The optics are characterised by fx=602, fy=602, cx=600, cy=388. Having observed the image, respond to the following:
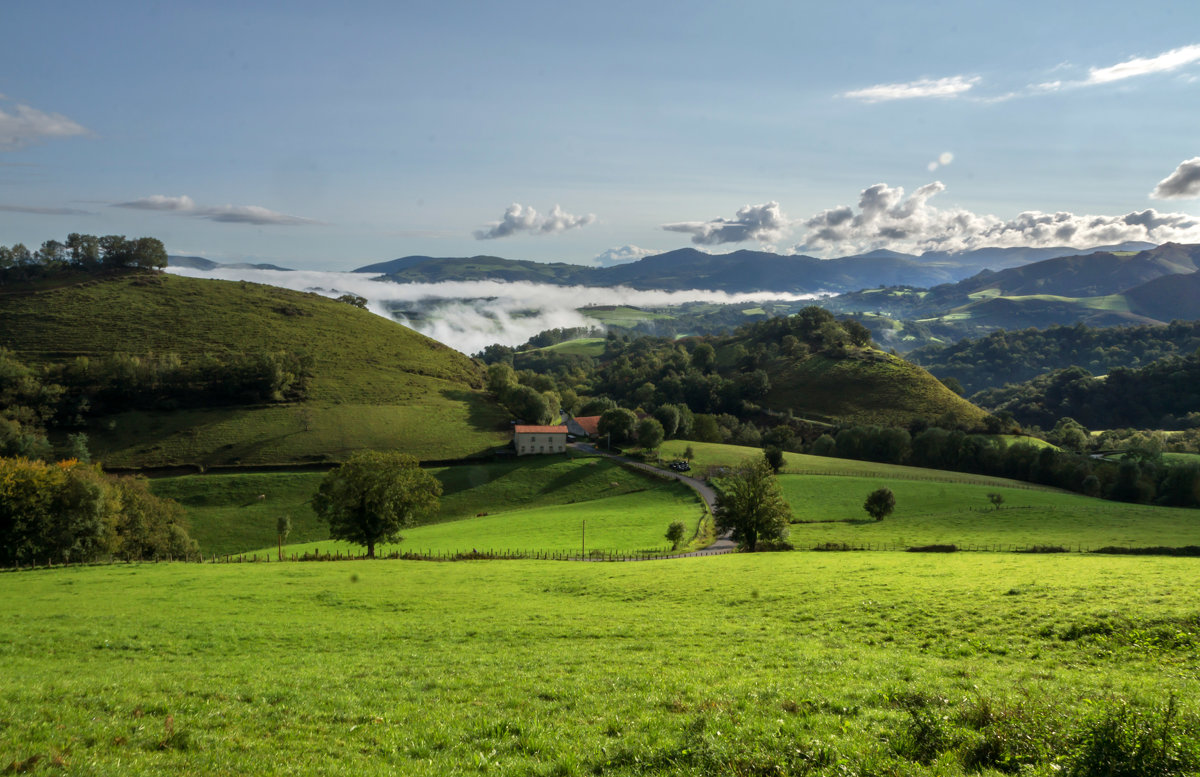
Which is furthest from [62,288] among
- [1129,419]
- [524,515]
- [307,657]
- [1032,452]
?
[1129,419]

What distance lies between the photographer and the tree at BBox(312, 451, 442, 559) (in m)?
53.9

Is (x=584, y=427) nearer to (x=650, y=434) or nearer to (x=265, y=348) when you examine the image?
(x=650, y=434)

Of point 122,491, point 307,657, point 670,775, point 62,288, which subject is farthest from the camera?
point 62,288

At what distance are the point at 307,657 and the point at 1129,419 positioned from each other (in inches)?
9952

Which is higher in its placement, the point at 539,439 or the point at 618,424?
the point at 618,424

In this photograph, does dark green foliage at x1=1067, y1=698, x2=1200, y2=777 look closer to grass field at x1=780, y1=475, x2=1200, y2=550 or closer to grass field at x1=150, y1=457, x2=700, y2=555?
grass field at x1=780, y1=475, x2=1200, y2=550

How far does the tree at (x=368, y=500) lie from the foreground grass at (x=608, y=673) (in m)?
19.5

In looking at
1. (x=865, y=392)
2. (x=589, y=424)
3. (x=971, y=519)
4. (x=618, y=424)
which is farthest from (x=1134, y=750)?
(x=865, y=392)

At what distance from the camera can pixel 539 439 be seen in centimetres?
11075

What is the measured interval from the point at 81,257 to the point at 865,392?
734ft

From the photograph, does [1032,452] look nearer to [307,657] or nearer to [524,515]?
[524,515]

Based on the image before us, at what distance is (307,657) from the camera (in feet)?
64.8

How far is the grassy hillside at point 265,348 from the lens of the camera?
102 meters

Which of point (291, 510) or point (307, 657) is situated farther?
point (291, 510)
